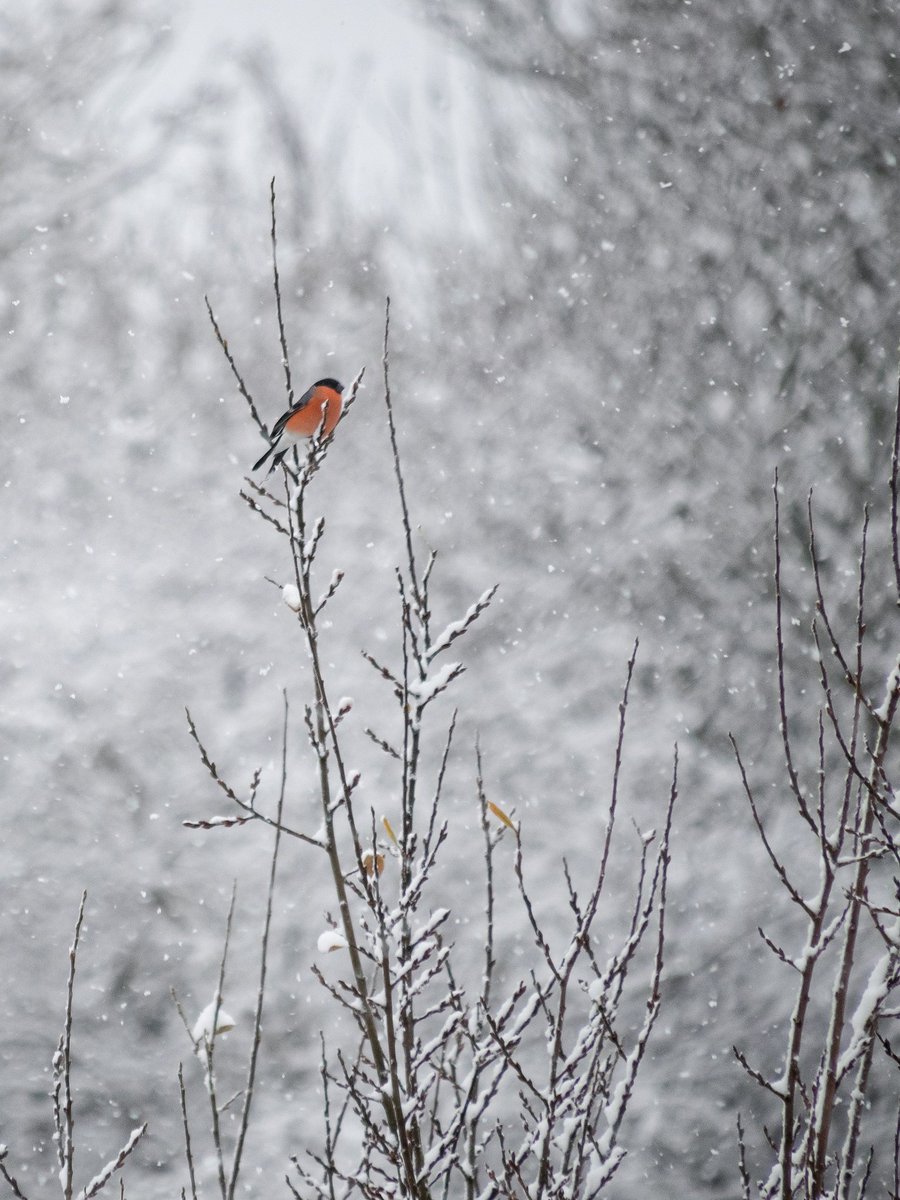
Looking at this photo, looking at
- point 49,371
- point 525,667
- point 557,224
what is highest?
point 557,224

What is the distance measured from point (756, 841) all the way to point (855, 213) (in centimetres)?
344

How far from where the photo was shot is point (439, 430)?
5254 millimetres

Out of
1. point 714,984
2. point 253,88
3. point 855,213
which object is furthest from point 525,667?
point 253,88

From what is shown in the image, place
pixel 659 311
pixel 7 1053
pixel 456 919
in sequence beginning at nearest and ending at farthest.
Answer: pixel 7 1053, pixel 456 919, pixel 659 311

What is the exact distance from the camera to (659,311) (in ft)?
16.6

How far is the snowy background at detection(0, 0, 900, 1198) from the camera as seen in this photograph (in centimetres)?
465

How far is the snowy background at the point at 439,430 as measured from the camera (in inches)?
183

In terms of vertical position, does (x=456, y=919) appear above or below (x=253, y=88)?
below

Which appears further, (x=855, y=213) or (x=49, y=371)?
(x=49, y=371)

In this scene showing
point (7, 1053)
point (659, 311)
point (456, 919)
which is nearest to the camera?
point (7, 1053)

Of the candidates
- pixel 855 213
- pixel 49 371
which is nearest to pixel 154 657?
pixel 49 371

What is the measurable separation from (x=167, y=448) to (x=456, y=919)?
3.17m

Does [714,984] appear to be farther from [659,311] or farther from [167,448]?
[167,448]

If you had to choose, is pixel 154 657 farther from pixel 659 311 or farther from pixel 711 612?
pixel 659 311
